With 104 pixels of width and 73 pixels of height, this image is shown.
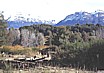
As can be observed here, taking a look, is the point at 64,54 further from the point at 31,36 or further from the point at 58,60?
the point at 31,36

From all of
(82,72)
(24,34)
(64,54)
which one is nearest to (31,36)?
(24,34)

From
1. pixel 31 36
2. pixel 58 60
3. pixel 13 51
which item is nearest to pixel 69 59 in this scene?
pixel 58 60

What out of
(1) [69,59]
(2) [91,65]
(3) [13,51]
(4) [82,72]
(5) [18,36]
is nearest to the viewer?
(4) [82,72]

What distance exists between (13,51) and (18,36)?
1244 inches

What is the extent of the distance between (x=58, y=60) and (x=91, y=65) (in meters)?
3.17

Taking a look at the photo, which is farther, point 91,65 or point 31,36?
point 31,36

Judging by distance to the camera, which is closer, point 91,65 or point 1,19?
point 91,65

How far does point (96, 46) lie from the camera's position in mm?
24062

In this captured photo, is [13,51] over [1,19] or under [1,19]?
under

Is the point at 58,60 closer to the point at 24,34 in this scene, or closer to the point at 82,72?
the point at 82,72

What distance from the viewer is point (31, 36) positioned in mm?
69562

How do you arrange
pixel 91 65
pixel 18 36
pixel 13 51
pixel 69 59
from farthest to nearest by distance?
pixel 18 36, pixel 13 51, pixel 69 59, pixel 91 65

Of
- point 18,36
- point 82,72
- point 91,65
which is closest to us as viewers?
point 82,72

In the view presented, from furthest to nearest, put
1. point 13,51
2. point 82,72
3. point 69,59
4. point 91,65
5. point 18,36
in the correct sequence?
point 18,36, point 13,51, point 69,59, point 91,65, point 82,72
